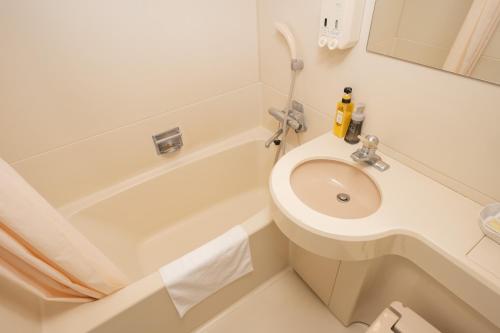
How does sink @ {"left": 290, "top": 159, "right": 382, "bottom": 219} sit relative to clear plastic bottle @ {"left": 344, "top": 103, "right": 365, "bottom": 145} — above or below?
below

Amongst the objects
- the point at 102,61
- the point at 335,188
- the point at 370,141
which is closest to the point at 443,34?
the point at 370,141

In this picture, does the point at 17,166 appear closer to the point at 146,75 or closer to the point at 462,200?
the point at 146,75

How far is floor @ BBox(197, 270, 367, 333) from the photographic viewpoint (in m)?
1.23

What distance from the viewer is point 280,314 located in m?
1.28

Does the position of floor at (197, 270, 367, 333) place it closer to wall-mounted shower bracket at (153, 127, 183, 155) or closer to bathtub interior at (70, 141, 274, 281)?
bathtub interior at (70, 141, 274, 281)

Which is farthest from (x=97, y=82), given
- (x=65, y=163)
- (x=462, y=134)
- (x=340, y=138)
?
(x=462, y=134)

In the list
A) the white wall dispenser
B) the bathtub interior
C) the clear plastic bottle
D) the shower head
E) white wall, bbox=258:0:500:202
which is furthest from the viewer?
the bathtub interior

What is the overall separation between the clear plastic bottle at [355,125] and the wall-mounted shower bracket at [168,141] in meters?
0.84

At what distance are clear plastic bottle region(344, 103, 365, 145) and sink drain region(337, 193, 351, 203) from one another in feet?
0.70

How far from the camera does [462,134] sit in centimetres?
78

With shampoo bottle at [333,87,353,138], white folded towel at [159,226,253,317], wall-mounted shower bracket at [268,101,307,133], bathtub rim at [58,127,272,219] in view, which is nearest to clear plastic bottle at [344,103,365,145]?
shampoo bottle at [333,87,353,138]

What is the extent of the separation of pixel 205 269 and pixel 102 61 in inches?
35.8

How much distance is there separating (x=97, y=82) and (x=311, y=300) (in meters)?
1.39

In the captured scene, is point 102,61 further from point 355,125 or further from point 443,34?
point 443,34
